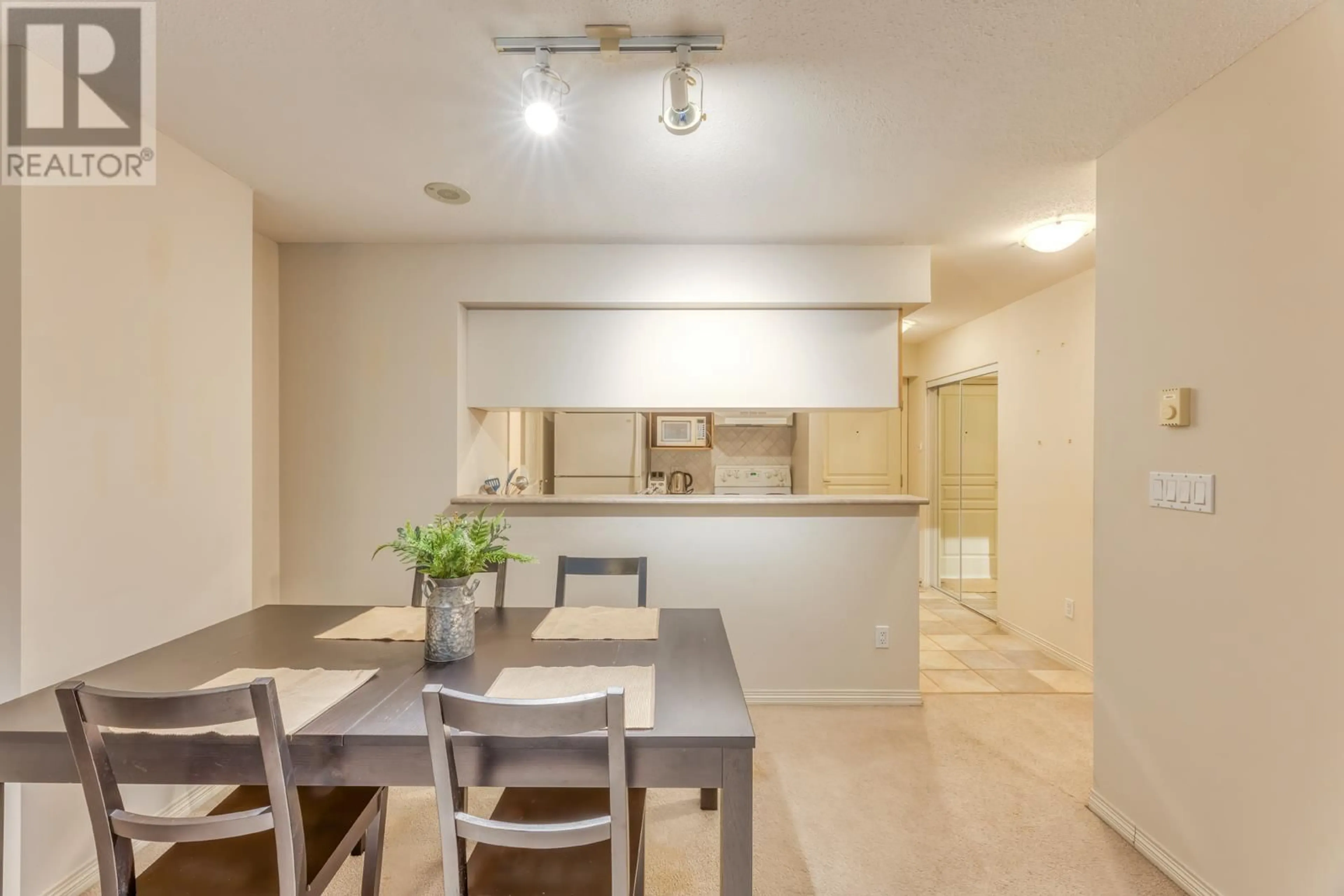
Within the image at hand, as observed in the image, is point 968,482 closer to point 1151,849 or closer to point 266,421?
point 1151,849

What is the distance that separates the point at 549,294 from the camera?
10.1 ft

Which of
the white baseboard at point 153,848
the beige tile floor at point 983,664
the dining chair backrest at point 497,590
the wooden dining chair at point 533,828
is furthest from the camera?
the beige tile floor at point 983,664

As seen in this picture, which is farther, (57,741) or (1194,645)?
(1194,645)

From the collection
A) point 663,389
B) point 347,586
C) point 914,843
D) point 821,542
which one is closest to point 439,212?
point 663,389

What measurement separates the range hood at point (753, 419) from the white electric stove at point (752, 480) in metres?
0.39

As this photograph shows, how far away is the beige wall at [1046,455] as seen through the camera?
353cm

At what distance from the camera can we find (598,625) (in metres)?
1.93

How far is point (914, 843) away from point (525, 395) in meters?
2.64

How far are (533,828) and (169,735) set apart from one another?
76cm

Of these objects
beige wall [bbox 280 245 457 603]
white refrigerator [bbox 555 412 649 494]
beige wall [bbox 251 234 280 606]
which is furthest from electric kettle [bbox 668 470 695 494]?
beige wall [bbox 251 234 280 606]

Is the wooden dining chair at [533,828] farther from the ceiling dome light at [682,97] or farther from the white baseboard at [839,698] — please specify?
the white baseboard at [839,698]

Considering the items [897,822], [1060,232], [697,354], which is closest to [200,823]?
[897,822]

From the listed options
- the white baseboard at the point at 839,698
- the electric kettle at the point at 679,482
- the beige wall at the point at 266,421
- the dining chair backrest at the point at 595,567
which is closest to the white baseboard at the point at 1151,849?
the white baseboard at the point at 839,698

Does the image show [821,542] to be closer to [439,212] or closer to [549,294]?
[549,294]
